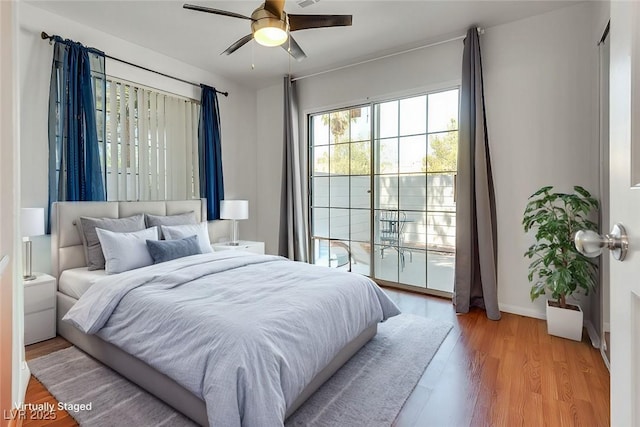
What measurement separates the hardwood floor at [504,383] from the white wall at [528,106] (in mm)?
743

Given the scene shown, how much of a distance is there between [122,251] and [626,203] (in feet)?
10.1

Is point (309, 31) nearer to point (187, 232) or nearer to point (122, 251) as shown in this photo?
point (187, 232)

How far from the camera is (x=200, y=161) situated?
4.14m

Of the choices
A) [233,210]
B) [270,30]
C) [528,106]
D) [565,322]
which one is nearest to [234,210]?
[233,210]

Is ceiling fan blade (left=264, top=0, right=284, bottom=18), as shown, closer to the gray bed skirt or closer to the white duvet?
the white duvet

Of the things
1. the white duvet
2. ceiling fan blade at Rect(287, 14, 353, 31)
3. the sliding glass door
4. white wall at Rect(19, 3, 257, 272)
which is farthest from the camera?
the sliding glass door

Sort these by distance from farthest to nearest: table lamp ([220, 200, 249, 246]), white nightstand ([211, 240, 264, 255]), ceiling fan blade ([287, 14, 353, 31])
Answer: table lamp ([220, 200, 249, 246]), white nightstand ([211, 240, 264, 255]), ceiling fan blade ([287, 14, 353, 31])

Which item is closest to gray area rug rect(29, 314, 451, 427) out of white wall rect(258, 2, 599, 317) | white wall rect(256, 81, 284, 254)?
white wall rect(258, 2, 599, 317)

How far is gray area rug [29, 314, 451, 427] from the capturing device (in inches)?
65.6

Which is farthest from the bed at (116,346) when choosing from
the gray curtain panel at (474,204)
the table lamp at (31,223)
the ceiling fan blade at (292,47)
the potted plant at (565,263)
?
the ceiling fan blade at (292,47)

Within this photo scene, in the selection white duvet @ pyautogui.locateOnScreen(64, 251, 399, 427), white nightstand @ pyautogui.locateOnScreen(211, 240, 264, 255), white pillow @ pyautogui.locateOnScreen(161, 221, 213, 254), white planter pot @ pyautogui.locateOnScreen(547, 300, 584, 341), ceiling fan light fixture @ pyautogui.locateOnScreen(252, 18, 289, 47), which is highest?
ceiling fan light fixture @ pyautogui.locateOnScreen(252, 18, 289, 47)

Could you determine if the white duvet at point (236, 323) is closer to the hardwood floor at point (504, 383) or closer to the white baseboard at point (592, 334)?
the hardwood floor at point (504, 383)

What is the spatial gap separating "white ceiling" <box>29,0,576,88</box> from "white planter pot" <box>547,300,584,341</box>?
2.66 m

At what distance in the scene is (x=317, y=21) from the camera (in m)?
2.33
